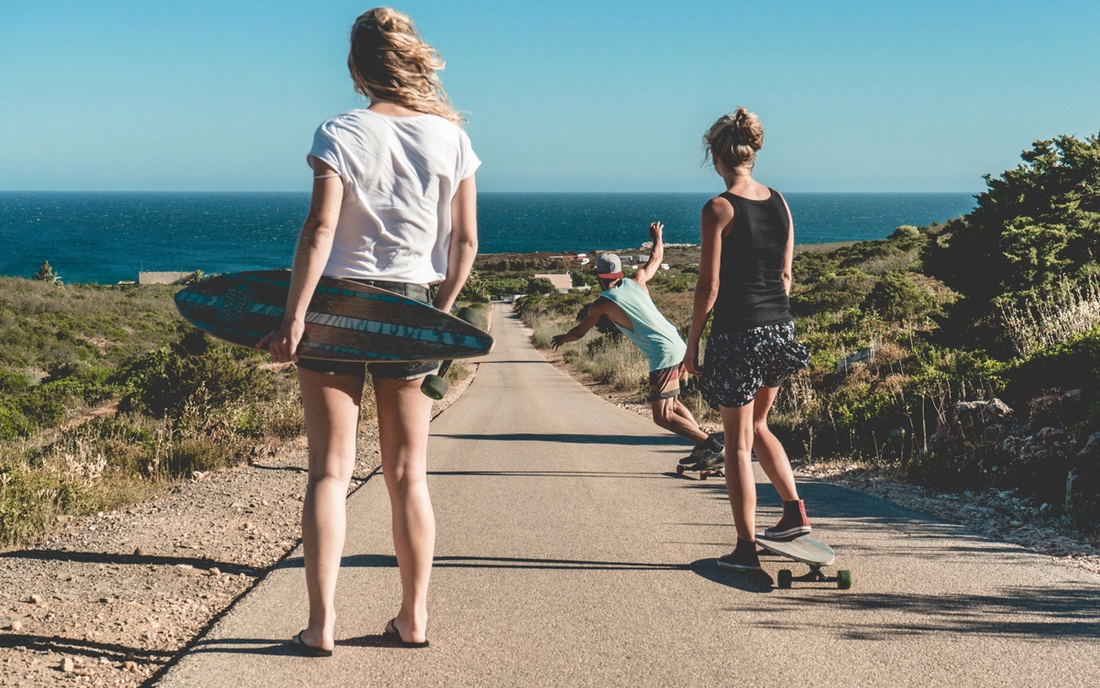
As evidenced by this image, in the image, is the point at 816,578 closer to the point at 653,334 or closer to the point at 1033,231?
the point at 653,334

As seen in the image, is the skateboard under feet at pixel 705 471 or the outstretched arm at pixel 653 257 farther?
the skateboard under feet at pixel 705 471

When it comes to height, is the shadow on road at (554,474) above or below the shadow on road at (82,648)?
below

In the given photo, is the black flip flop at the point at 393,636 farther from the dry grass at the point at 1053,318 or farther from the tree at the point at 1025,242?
the tree at the point at 1025,242

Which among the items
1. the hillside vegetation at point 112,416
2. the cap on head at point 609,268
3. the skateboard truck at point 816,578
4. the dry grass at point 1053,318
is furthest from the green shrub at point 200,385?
the skateboard truck at point 816,578

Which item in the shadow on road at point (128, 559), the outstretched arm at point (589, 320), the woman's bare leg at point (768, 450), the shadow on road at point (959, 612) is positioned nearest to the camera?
the shadow on road at point (959, 612)

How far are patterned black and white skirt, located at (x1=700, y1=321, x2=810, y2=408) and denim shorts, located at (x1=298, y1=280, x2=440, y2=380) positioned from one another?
1.53 metres

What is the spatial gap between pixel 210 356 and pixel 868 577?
43.5 ft

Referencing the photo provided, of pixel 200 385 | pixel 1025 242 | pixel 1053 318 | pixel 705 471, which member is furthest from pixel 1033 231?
pixel 200 385

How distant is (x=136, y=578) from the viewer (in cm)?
421

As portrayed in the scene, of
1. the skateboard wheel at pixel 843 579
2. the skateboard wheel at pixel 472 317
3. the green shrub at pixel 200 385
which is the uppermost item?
the skateboard wheel at pixel 472 317

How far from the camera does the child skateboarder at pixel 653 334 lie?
6.36 metres

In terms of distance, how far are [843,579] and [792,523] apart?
424mm

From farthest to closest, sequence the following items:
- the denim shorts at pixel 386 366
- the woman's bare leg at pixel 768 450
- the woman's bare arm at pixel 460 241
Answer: the woman's bare leg at pixel 768 450 → the woman's bare arm at pixel 460 241 → the denim shorts at pixel 386 366

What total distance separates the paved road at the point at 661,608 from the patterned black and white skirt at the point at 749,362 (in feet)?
2.81
